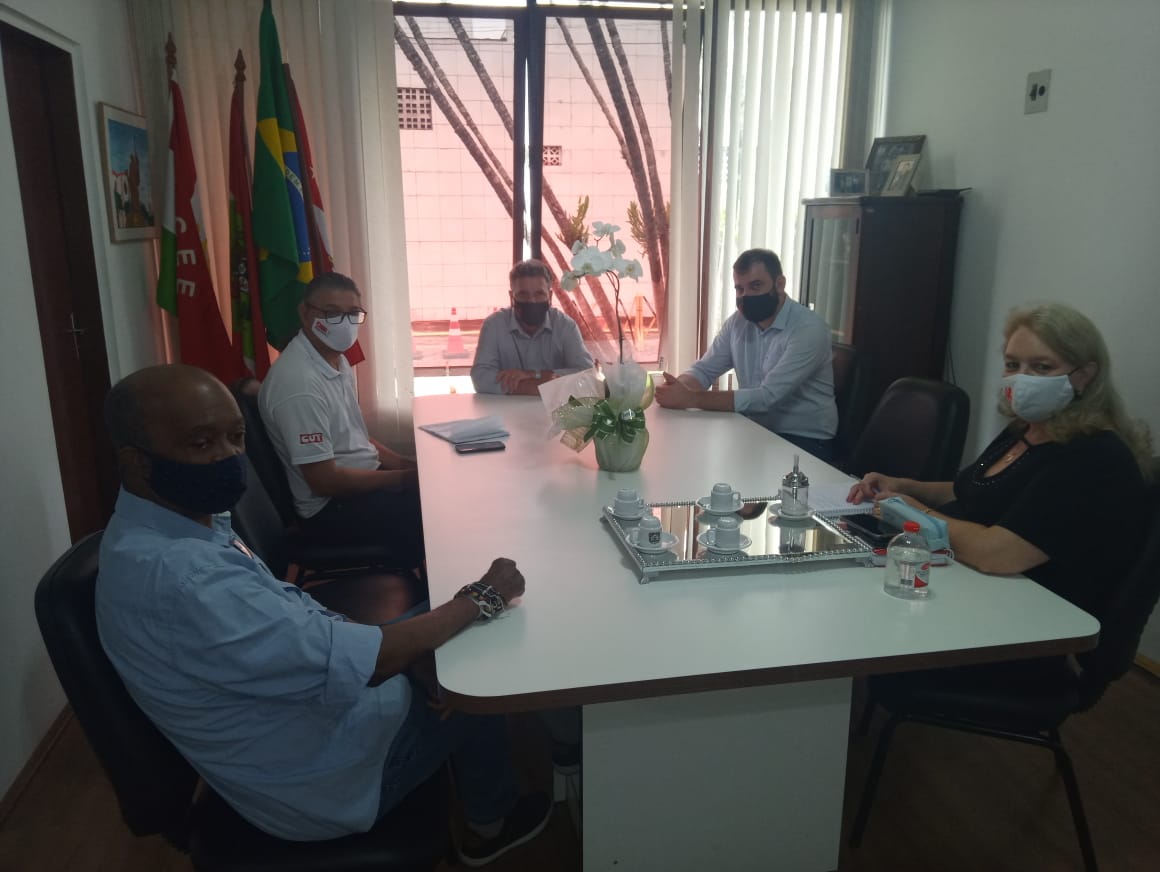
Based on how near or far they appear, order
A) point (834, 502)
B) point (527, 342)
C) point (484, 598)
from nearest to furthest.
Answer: point (484, 598) → point (834, 502) → point (527, 342)

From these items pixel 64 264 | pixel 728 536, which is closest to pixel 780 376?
pixel 728 536

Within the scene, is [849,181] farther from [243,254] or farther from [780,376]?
[243,254]

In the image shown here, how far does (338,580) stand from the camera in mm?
2223

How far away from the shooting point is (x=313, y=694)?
4.09 feet

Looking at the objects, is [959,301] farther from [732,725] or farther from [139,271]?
[139,271]

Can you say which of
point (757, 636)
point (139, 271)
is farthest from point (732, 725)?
point (139, 271)

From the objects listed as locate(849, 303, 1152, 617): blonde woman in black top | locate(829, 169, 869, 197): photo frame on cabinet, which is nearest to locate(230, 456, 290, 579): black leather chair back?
locate(849, 303, 1152, 617): blonde woman in black top

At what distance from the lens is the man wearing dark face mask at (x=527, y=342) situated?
3.39 meters

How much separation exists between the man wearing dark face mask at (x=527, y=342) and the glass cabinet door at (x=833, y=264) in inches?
47.2

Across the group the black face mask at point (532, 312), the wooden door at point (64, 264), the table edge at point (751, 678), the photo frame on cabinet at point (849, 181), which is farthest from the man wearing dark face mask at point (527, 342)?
the table edge at point (751, 678)

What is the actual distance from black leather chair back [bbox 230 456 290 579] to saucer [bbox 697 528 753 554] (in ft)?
3.35

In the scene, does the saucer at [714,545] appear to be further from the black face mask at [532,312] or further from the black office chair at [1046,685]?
the black face mask at [532,312]

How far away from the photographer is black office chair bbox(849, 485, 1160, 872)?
1604 mm

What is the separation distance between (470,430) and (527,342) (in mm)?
982
